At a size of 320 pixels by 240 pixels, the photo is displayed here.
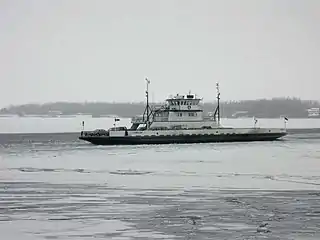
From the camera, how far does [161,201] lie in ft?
46.3

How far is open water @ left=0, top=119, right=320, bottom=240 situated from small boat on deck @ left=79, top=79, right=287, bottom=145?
18466 mm

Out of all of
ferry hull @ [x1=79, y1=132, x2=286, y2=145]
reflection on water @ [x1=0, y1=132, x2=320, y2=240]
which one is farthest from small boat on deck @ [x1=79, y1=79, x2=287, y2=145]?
reflection on water @ [x1=0, y1=132, x2=320, y2=240]

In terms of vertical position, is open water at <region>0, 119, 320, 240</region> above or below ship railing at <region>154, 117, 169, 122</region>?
below

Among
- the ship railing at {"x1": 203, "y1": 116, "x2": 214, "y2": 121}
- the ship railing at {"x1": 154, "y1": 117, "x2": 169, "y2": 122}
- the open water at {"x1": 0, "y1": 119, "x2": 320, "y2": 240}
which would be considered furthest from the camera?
the ship railing at {"x1": 203, "y1": 116, "x2": 214, "y2": 121}

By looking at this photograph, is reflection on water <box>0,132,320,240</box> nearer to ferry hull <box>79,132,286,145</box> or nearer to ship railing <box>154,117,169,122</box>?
ferry hull <box>79,132,286,145</box>

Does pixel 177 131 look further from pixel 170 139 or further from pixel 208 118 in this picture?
pixel 208 118

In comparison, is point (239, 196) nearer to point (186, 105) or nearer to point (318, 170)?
point (318, 170)

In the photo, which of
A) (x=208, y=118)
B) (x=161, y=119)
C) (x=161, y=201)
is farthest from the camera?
(x=208, y=118)

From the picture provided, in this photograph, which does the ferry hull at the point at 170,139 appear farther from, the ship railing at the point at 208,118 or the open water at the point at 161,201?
the open water at the point at 161,201

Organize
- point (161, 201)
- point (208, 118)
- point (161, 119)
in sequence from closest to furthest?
point (161, 201) → point (161, 119) → point (208, 118)

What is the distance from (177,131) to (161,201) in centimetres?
3004

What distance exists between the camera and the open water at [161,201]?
424 inches

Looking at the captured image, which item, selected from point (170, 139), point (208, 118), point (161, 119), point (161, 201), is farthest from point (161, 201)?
point (208, 118)

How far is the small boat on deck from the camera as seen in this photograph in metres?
43.1
